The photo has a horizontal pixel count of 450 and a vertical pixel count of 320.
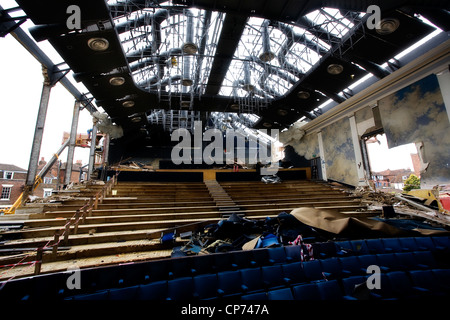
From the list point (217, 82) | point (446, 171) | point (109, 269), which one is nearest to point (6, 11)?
point (217, 82)

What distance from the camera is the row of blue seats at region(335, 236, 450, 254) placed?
399cm

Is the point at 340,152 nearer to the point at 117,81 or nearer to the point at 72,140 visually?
the point at 117,81

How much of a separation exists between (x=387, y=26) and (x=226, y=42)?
5.91 meters

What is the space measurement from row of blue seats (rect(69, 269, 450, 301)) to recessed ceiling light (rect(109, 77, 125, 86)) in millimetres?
9157

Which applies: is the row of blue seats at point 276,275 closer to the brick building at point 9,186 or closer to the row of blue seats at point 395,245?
the row of blue seats at point 395,245

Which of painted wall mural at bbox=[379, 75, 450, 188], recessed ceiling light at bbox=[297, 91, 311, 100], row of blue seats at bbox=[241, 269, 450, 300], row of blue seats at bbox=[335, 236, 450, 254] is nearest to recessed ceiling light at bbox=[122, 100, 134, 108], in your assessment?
recessed ceiling light at bbox=[297, 91, 311, 100]

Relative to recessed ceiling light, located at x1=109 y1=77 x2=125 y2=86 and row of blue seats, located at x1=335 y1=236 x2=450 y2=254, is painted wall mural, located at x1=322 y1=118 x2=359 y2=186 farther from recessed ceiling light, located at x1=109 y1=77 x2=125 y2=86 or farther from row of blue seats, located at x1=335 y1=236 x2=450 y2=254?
recessed ceiling light, located at x1=109 y1=77 x2=125 y2=86

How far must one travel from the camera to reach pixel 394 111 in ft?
30.9

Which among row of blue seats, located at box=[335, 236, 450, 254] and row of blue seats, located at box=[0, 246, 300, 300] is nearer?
row of blue seats, located at box=[0, 246, 300, 300]

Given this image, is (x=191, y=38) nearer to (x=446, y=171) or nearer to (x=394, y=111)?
(x=394, y=111)

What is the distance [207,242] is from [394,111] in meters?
11.0

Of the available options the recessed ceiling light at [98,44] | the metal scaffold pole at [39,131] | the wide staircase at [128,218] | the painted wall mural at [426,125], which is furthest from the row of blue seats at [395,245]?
the metal scaffold pole at [39,131]

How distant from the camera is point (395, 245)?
407 cm

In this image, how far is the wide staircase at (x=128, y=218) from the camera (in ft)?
14.4
